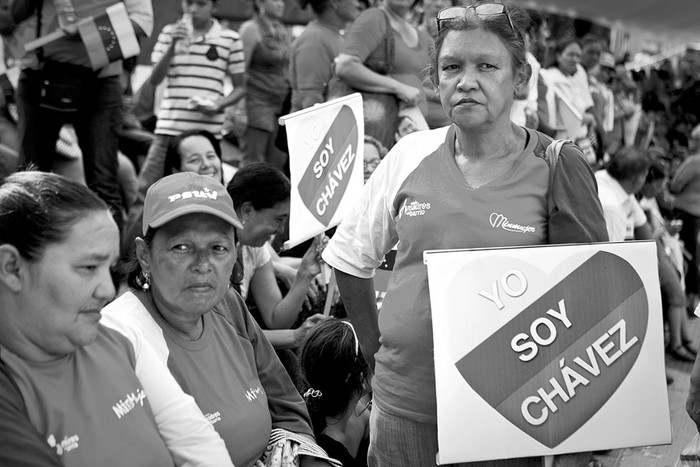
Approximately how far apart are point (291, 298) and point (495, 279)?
233cm

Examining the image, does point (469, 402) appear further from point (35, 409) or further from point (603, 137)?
point (603, 137)

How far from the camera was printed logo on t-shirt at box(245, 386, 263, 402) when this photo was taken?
2846 mm

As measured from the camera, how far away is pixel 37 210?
209 centimetres

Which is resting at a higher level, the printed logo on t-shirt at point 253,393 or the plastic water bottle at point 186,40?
the plastic water bottle at point 186,40

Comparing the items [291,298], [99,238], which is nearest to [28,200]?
[99,238]

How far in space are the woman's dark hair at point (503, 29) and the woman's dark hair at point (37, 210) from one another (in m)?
0.99

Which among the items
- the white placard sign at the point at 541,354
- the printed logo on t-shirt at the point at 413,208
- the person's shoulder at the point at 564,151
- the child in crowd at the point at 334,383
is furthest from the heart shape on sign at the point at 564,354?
the child in crowd at the point at 334,383

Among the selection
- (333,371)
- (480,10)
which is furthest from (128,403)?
A: (333,371)

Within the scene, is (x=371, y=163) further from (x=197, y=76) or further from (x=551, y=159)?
(x=551, y=159)

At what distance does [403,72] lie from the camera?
601 centimetres

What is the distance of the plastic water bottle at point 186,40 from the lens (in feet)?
21.5

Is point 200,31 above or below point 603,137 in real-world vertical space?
above

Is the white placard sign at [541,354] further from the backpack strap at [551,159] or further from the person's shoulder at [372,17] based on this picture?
the person's shoulder at [372,17]

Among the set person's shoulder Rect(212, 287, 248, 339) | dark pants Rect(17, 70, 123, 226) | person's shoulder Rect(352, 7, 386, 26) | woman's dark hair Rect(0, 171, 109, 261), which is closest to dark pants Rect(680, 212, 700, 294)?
person's shoulder Rect(352, 7, 386, 26)
